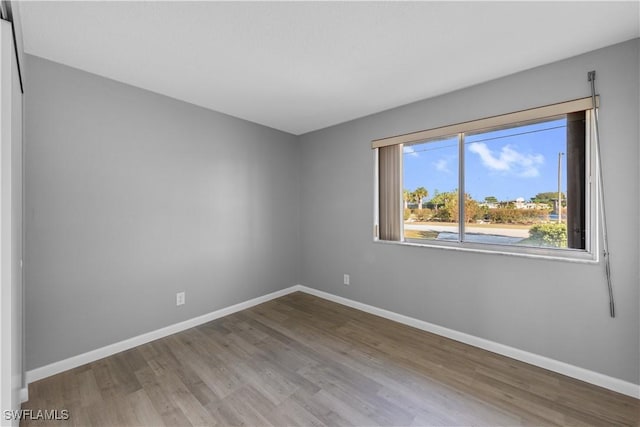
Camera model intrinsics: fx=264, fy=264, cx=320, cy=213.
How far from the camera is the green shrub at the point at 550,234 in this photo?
2174 mm

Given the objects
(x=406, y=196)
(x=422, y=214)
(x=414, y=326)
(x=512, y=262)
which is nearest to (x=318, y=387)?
(x=414, y=326)

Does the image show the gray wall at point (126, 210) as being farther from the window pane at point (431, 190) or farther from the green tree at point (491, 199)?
the green tree at point (491, 199)

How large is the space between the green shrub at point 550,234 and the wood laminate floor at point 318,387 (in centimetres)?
103

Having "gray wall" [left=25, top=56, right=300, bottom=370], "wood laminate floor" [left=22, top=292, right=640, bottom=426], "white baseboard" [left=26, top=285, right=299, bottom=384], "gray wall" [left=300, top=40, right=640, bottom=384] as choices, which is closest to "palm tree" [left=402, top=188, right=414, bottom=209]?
"gray wall" [left=300, top=40, right=640, bottom=384]

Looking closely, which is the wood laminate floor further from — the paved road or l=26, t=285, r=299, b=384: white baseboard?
the paved road

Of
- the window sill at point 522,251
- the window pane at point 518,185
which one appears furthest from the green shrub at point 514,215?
the window sill at point 522,251

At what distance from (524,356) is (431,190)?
1703 millimetres

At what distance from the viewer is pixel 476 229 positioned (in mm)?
2613

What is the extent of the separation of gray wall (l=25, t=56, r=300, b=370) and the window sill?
2239 millimetres

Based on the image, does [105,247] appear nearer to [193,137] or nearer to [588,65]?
[193,137]

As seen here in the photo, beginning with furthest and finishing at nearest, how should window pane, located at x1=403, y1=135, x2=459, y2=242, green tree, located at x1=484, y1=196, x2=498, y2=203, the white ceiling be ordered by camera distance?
1. window pane, located at x1=403, y1=135, x2=459, y2=242
2. green tree, located at x1=484, y1=196, x2=498, y2=203
3. the white ceiling

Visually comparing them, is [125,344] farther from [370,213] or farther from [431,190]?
[431,190]

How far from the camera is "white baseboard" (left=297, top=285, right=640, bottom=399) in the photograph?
1872 mm

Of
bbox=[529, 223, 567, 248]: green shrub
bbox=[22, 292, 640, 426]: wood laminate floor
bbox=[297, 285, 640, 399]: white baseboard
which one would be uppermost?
bbox=[529, 223, 567, 248]: green shrub
